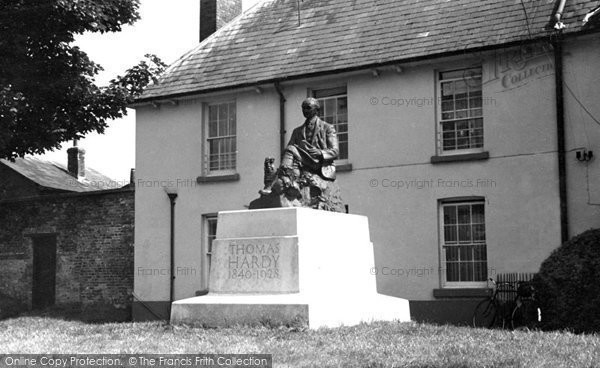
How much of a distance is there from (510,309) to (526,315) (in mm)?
1126

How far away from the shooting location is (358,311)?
46.5ft

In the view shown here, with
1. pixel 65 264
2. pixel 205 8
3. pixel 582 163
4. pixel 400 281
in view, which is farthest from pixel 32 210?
pixel 582 163

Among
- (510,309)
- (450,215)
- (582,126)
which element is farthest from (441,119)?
(510,309)

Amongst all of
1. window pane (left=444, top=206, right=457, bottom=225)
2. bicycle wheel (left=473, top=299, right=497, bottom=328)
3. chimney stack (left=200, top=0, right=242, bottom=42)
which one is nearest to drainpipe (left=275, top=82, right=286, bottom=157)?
window pane (left=444, top=206, right=457, bottom=225)

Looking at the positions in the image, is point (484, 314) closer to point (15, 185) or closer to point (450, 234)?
point (450, 234)

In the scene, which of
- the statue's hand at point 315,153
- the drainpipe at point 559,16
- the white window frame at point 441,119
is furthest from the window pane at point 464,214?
the statue's hand at point 315,153

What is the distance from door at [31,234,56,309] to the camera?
88.9 ft

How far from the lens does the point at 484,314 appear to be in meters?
→ 18.5

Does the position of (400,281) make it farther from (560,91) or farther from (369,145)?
(560,91)

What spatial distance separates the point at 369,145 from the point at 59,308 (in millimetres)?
11131

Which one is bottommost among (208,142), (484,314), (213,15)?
(484,314)

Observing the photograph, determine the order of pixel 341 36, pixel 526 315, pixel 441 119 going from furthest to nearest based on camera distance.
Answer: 1. pixel 341 36
2. pixel 441 119
3. pixel 526 315

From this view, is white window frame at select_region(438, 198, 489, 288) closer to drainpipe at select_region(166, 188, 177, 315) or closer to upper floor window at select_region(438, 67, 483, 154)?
upper floor window at select_region(438, 67, 483, 154)

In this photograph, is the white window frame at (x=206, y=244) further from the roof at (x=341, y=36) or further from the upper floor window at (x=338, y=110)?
the upper floor window at (x=338, y=110)
